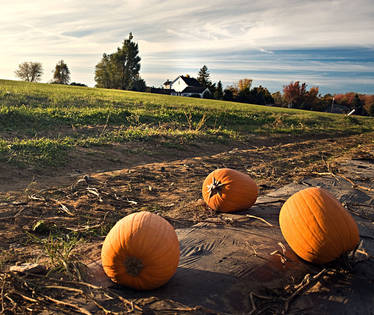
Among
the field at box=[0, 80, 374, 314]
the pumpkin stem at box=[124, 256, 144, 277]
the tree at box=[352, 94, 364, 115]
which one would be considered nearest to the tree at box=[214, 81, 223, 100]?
Result: the tree at box=[352, 94, 364, 115]

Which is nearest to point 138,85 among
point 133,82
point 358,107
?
point 133,82

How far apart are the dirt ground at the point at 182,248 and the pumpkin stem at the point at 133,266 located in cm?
18

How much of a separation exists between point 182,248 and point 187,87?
76372 millimetres

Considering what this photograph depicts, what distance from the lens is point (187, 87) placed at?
255ft

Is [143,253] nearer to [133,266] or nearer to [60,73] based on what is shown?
[133,266]

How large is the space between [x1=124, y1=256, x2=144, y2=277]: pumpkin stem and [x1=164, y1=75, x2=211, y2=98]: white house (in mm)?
69617

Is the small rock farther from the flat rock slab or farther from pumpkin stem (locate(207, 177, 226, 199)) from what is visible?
pumpkin stem (locate(207, 177, 226, 199))

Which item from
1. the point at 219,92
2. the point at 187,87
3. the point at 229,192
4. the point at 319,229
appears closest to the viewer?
the point at 319,229

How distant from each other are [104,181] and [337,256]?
14.0 ft

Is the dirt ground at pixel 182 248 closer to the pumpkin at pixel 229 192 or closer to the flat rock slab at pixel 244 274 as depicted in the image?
the flat rock slab at pixel 244 274

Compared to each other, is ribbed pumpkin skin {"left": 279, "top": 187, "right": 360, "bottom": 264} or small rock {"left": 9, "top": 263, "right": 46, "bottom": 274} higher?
ribbed pumpkin skin {"left": 279, "top": 187, "right": 360, "bottom": 264}

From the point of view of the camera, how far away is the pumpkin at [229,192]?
440cm

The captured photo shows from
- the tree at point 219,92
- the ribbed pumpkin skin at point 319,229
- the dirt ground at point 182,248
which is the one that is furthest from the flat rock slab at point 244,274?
the tree at point 219,92

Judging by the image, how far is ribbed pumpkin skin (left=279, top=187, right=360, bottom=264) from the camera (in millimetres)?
3072
